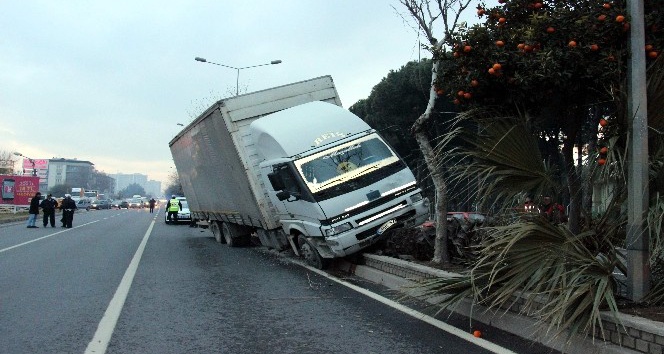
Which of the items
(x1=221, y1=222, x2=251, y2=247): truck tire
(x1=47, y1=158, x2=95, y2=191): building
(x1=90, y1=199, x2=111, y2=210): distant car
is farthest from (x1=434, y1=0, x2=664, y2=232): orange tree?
(x1=47, y1=158, x2=95, y2=191): building

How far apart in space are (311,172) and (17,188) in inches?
1762

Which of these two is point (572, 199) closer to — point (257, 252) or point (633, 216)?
point (633, 216)

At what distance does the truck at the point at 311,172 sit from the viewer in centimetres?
1038

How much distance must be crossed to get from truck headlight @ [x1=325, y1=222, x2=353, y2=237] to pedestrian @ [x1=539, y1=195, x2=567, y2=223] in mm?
4584

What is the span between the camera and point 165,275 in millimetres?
10750

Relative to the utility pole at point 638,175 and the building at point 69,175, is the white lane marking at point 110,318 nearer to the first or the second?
the utility pole at point 638,175

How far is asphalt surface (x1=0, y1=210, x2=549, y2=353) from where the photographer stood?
5645mm

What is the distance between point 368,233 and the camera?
10.4 meters

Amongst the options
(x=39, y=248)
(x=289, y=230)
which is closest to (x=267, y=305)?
(x=289, y=230)

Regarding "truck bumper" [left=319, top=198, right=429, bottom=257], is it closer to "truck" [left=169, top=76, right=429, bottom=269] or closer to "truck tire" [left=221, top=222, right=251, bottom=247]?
"truck" [left=169, top=76, right=429, bottom=269]

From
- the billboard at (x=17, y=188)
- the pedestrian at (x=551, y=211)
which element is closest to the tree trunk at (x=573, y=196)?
the pedestrian at (x=551, y=211)

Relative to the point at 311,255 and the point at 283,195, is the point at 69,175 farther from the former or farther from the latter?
the point at 283,195

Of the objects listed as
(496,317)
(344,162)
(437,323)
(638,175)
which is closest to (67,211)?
(344,162)

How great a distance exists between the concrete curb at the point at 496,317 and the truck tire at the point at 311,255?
1116 mm
